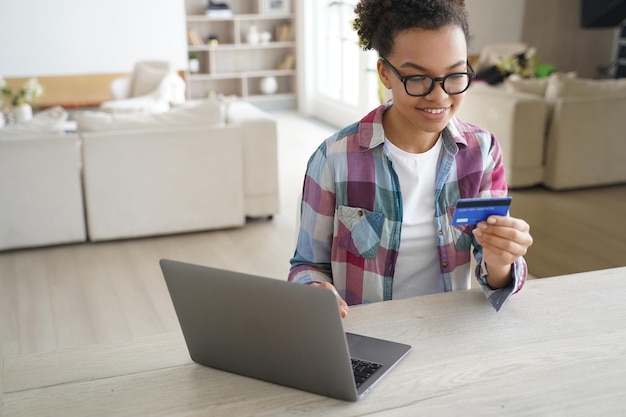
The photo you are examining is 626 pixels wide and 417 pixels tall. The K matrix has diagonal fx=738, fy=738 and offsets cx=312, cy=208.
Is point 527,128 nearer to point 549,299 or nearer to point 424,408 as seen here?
point 549,299

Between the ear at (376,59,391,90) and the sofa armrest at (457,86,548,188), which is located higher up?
the ear at (376,59,391,90)

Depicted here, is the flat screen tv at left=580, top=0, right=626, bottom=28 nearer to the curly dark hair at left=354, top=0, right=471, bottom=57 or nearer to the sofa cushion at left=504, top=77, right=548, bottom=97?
the sofa cushion at left=504, top=77, right=548, bottom=97

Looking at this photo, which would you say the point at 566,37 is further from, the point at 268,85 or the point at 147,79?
the point at 268,85

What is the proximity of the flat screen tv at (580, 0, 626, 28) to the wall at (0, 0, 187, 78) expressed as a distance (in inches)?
207

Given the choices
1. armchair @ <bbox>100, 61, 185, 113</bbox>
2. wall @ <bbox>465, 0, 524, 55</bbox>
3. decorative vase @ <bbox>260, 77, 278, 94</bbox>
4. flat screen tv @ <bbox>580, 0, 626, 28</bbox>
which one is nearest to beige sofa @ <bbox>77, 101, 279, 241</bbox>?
wall @ <bbox>465, 0, 524, 55</bbox>

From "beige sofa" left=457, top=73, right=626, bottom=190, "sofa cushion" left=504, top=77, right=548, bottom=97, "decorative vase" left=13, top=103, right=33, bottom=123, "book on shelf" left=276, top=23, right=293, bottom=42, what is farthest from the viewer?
"book on shelf" left=276, top=23, right=293, bottom=42

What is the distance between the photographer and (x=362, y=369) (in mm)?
1195

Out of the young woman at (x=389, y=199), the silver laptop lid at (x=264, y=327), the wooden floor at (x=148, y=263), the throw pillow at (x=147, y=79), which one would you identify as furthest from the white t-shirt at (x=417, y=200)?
the throw pillow at (x=147, y=79)

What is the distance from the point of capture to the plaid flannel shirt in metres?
1.59

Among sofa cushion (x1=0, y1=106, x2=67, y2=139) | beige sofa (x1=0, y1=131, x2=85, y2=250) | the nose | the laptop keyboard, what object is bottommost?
beige sofa (x1=0, y1=131, x2=85, y2=250)

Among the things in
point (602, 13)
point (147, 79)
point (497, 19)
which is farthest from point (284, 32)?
point (602, 13)

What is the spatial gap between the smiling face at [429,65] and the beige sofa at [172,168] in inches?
117

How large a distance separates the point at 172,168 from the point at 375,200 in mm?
2891

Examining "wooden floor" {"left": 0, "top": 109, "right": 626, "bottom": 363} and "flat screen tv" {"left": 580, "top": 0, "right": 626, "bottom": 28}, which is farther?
"flat screen tv" {"left": 580, "top": 0, "right": 626, "bottom": 28}
